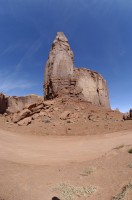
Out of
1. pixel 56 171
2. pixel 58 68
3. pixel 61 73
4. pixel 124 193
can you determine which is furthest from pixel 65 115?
pixel 124 193

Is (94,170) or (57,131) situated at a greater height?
(57,131)

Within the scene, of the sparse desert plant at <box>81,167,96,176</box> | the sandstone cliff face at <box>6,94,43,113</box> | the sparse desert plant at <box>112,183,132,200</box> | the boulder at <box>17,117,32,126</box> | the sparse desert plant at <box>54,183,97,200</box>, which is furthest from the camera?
the sandstone cliff face at <box>6,94,43,113</box>

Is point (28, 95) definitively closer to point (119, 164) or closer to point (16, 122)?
point (16, 122)

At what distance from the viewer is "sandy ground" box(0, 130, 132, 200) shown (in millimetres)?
6184

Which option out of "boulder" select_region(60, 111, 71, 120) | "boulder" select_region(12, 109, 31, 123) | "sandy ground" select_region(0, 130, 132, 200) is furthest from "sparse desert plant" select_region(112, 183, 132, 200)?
"boulder" select_region(12, 109, 31, 123)

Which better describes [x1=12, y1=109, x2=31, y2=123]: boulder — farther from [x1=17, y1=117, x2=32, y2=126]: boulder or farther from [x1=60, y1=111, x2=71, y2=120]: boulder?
[x1=60, y1=111, x2=71, y2=120]: boulder

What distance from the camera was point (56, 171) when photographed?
8.41m

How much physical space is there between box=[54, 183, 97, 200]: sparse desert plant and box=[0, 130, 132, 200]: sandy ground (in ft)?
0.17

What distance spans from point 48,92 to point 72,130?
834 cm

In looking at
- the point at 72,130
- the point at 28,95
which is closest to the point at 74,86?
the point at 72,130

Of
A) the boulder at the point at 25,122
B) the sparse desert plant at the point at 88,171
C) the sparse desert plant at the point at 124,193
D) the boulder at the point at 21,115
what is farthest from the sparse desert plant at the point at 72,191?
the boulder at the point at 21,115

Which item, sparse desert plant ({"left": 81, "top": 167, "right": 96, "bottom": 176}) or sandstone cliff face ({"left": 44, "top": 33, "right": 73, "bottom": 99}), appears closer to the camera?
sparse desert plant ({"left": 81, "top": 167, "right": 96, "bottom": 176})

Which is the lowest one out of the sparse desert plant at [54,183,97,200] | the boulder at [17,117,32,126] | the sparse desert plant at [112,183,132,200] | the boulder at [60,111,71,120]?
the sparse desert plant at [54,183,97,200]

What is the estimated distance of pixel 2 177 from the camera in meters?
6.91
